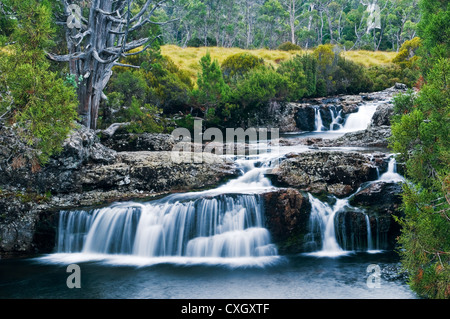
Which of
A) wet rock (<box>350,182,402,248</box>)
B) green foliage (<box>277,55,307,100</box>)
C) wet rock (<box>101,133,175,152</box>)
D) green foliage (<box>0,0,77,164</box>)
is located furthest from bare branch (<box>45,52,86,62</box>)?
green foliage (<box>277,55,307,100</box>)

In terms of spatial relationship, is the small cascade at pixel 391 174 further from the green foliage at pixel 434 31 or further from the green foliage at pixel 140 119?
the green foliage at pixel 140 119

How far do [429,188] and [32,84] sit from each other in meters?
9.04

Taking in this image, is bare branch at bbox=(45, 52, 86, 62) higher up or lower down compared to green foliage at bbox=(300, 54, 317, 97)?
lower down

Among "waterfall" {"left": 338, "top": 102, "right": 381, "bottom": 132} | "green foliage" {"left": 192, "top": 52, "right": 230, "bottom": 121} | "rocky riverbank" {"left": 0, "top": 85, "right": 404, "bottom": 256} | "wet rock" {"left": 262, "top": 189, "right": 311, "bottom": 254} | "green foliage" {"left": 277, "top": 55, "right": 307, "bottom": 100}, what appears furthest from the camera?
"green foliage" {"left": 277, "top": 55, "right": 307, "bottom": 100}

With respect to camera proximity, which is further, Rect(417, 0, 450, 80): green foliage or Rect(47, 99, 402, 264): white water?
Rect(47, 99, 402, 264): white water

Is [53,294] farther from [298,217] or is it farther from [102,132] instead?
[102,132]

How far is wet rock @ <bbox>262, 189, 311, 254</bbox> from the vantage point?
12.5 meters

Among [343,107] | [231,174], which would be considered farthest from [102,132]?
[343,107]

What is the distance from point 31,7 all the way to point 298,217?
379 inches

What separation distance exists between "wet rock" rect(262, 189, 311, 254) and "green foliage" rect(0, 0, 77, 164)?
21.7 feet

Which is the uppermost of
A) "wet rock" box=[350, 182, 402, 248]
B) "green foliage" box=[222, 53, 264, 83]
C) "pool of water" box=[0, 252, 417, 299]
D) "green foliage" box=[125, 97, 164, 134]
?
"green foliage" box=[222, 53, 264, 83]

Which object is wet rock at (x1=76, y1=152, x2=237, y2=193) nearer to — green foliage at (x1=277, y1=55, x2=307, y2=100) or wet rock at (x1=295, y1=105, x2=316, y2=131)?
wet rock at (x1=295, y1=105, x2=316, y2=131)

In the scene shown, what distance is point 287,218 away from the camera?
12.6 m

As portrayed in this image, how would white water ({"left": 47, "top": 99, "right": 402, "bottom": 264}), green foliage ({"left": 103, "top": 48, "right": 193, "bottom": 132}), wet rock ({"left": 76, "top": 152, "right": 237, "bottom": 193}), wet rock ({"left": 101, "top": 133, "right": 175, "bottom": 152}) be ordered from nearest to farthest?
white water ({"left": 47, "top": 99, "right": 402, "bottom": 264}), wet rock ({"left": 76, "top": 152, "right": 237, "bottom": 193}), wet rock ({"left": 101, "top": 133, "right": 175, "bottom": 152}), green foliage ({"left": 103, "top": 48, "right": 193, "bottom": 132})
